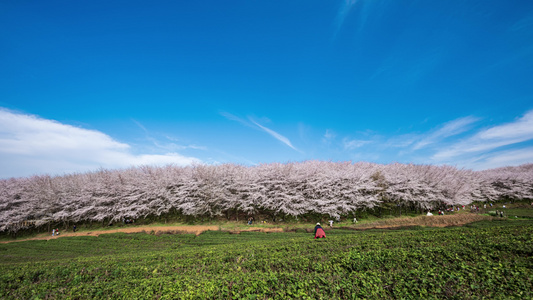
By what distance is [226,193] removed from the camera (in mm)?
48750

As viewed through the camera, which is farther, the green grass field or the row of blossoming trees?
the row of blossoming trees

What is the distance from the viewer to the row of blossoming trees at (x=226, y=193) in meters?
45.8

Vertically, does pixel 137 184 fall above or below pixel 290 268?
above

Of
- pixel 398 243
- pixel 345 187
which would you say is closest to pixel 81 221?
pixel 345 187

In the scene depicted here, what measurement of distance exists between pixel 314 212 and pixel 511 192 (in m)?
70.4

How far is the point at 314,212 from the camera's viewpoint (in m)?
46.3

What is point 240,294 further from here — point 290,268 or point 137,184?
point 137,184

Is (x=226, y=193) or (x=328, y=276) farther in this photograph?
(x=226, y=193)

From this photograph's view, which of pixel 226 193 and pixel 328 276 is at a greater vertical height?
pixel 226 193

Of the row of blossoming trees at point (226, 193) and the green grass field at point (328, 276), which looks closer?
the green grass field at point (328, 276)

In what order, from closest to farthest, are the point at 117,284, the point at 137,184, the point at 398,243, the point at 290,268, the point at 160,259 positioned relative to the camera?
the point at 117,284
the point at 290,268
the point at 398,243
the point at 160,259
the point at 137,184

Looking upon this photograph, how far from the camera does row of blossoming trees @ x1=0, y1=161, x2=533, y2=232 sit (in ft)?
150

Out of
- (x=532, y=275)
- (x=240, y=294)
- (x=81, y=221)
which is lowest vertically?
(x=81, y=221)

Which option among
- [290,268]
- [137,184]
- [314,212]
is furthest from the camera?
[137,184]
